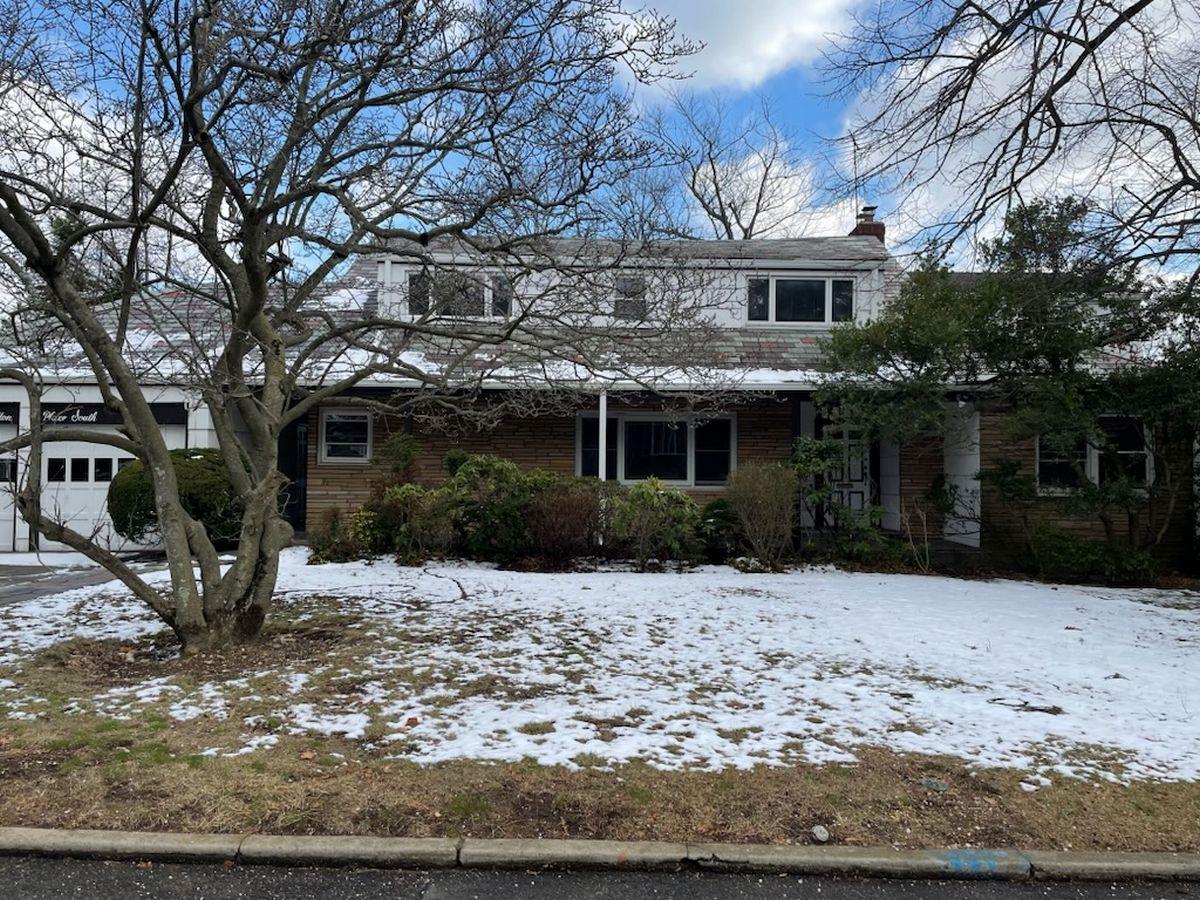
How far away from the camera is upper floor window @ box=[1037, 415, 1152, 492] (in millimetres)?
11039

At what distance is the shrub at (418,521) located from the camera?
11117 millimetres

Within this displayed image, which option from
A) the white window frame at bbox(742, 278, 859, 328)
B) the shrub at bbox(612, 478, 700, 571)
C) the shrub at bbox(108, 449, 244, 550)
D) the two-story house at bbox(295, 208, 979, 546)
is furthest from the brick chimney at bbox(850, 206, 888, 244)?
the shrub at bbox(108, 449, 244, 550)

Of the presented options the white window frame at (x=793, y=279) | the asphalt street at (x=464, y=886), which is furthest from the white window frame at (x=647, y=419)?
the asphalt street at (x=464, y=886)

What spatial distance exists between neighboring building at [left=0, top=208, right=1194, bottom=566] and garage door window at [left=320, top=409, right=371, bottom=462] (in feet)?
0.08

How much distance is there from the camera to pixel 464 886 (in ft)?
10.5

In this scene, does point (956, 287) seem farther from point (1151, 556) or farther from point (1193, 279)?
point (1151, 556)

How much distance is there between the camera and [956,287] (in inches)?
450

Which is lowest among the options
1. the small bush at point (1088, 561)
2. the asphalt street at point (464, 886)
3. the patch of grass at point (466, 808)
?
the asphalt street at point (464, 886)

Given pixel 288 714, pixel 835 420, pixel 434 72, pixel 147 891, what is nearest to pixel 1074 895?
pixel 147 891

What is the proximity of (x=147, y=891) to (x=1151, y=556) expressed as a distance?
12.6 metres

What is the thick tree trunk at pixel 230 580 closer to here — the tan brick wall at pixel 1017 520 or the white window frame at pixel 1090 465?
the white window frame at pixel 1090 465

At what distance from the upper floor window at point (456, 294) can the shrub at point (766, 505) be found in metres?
4.33

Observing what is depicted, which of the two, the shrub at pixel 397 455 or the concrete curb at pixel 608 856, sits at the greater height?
the shrub at pixel 397 455

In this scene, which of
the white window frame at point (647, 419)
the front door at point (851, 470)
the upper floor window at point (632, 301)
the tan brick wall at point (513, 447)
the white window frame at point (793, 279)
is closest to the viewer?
the upper floor window at point (632, 301)
